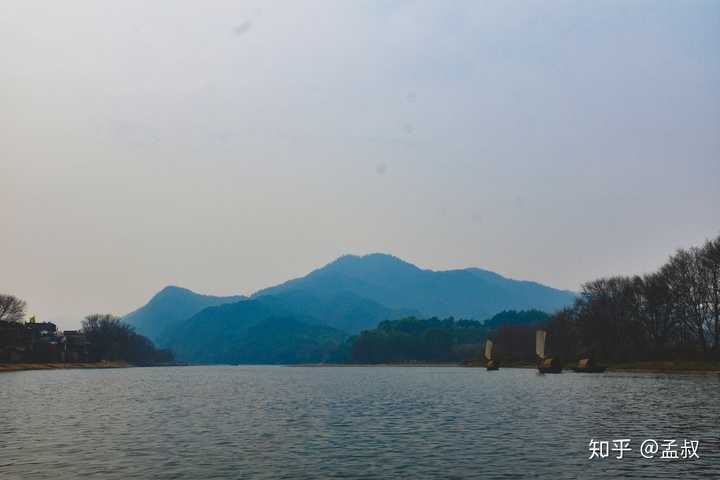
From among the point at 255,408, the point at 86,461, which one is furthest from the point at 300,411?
the point at 86,461

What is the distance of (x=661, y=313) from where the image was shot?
17262 cm

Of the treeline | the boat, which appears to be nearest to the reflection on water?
the treeline

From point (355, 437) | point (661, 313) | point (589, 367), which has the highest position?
point (661, 313)

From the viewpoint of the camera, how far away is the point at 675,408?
63.2 meters

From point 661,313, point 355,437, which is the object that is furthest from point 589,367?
point 355,437

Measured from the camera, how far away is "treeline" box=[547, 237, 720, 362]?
15375 centimetres

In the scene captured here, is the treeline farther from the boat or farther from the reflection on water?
the reflection on water

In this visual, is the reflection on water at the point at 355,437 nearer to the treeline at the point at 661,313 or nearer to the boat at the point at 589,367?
the treeline at the point at 661,313

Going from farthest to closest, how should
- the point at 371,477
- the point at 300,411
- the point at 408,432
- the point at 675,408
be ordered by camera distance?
the point at 300,411
the point at 675,408
the point at 408,432
the point at 371,477

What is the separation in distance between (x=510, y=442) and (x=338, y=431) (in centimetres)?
1377

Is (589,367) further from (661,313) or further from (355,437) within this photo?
(355,437)

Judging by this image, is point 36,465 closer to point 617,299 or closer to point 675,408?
point 675,408

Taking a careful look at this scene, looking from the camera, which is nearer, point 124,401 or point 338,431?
point 338,431

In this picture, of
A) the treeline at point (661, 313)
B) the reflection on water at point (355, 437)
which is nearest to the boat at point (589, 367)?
the treeline at point (661, 313)
